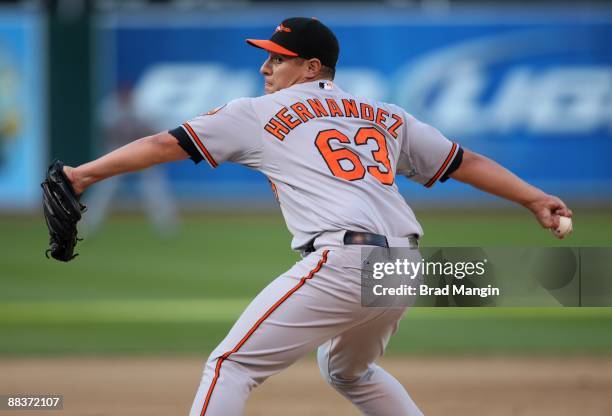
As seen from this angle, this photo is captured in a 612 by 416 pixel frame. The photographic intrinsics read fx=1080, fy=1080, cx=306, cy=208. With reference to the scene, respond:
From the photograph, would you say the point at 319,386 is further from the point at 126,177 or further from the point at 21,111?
the point at 21,111

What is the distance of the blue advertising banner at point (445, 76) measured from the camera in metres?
16.6

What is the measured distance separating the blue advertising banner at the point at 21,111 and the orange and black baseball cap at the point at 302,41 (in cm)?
1319

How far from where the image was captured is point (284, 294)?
3.53m

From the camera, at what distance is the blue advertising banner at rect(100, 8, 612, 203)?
16.6 metres

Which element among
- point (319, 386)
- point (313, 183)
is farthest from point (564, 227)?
point (319, 386)

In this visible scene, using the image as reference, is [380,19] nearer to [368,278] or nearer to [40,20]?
[40,20]

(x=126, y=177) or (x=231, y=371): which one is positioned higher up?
(x=126, y=177)

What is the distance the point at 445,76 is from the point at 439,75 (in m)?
0.10

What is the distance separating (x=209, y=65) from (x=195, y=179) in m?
1.87

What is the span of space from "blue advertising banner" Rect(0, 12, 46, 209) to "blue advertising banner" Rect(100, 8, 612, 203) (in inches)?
42.4

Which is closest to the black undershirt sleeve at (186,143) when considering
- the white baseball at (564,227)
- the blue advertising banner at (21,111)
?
the white baseball at (564,227)

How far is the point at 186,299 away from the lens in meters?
9.43

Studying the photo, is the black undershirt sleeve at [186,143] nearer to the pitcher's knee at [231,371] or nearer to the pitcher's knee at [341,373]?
the pitcher's knee at [231,371]

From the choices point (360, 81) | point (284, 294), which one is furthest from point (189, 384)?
point (360, 81)
